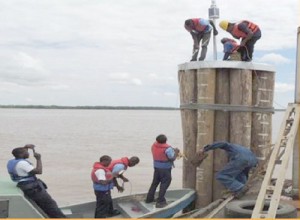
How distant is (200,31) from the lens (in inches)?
355

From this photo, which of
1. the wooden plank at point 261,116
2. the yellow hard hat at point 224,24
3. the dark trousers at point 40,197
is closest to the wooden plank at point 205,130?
the wooden plank at point 261,116

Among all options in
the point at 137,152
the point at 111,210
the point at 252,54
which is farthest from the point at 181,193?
the point at 137,152

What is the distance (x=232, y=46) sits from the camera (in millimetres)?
8852

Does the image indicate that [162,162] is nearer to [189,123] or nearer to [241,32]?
[189,123]

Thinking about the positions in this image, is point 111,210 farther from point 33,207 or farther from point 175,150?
point 33,207

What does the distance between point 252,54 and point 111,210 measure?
3.48 meters

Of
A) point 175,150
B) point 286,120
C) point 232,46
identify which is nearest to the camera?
point 286,120

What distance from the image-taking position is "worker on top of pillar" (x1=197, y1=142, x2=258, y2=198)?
25.9 feet

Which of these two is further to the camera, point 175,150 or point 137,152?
point 137,152

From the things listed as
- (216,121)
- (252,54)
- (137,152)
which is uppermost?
(252,54)

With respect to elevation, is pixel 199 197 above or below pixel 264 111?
below

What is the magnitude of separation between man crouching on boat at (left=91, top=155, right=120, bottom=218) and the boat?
10.3 inches

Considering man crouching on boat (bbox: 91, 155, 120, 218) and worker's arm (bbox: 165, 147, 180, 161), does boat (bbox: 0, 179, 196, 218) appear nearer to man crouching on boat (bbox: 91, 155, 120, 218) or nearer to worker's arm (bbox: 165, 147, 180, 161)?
man crouching on boat (bbox: 91, 155, 120, 218)

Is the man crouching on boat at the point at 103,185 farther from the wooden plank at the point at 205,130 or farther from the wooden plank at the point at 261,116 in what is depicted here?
the wooden plank at the point at 261,116
